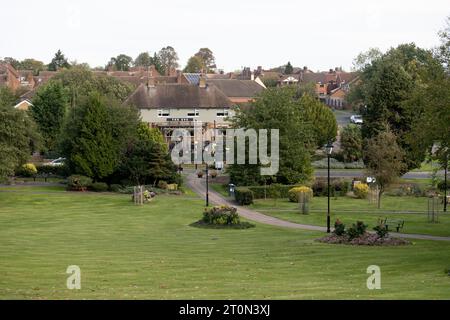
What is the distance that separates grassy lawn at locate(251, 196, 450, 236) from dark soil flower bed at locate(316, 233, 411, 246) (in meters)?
6.22

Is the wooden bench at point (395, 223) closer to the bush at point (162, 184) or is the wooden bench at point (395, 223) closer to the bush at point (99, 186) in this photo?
the bush at point (162, 184)

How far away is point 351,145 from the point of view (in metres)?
86.0

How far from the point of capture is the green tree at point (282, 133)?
63.5 metres

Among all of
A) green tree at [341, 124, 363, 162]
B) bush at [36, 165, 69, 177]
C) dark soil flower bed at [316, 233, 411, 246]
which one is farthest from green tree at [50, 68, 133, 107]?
dark soil flower bed at [316, 233, 411, 246]

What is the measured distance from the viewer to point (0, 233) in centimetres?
4262

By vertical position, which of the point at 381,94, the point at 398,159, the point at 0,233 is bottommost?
the point at 0,233

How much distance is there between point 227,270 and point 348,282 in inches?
189

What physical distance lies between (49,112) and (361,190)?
1666 inches

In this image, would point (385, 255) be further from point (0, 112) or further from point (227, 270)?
point (0, 112)

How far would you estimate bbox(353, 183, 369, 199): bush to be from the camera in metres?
63.1

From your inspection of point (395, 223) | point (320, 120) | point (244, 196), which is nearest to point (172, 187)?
point (244, 196)

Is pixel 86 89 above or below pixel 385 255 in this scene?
above
